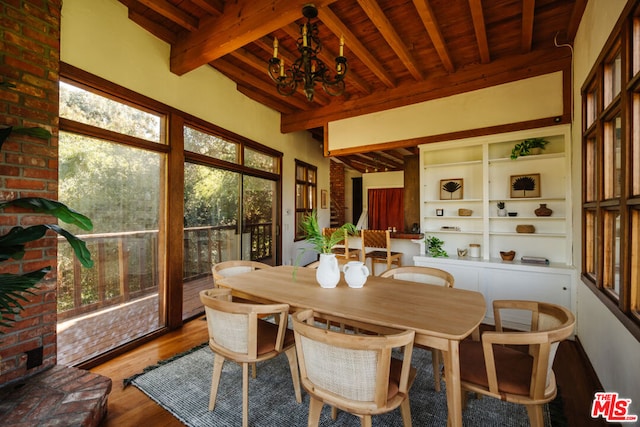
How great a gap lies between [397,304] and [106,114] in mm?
2897

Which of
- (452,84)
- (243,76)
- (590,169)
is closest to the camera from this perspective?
(590,169)

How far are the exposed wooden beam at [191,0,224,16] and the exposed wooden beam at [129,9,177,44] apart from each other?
0.57 metres

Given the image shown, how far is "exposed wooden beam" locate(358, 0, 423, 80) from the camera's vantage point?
240 centimetres

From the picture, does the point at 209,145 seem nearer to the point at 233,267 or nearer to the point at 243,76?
the point at 243,76

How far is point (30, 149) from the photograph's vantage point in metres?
1.83

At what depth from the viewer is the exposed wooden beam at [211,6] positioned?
252 centimetres

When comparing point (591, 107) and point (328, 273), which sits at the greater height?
point (591, 107)

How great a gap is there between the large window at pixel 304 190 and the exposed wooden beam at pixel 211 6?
3.13 meters

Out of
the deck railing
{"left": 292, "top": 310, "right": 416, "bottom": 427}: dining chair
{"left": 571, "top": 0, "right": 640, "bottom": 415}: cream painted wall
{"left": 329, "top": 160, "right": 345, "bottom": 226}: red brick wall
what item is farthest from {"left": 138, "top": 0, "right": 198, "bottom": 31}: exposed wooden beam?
{"left": 329, "top": 160, "right": 345, "bottom": 226}: red brick wall

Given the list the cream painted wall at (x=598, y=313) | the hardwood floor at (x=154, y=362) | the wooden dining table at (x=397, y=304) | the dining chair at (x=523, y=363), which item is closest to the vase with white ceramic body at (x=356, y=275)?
the wooden dining table at (x=397, y=304)

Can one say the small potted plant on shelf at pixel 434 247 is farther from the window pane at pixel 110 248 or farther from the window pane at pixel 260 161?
the window pane at pixel 110 248

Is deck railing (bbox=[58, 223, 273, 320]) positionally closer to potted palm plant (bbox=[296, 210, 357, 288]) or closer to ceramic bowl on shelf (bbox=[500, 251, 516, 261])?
potted palm plant (bbox=[296, 210, 357, 288])

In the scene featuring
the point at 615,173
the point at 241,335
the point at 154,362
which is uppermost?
the point at 615,173

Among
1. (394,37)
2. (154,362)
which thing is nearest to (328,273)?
(154,362)
